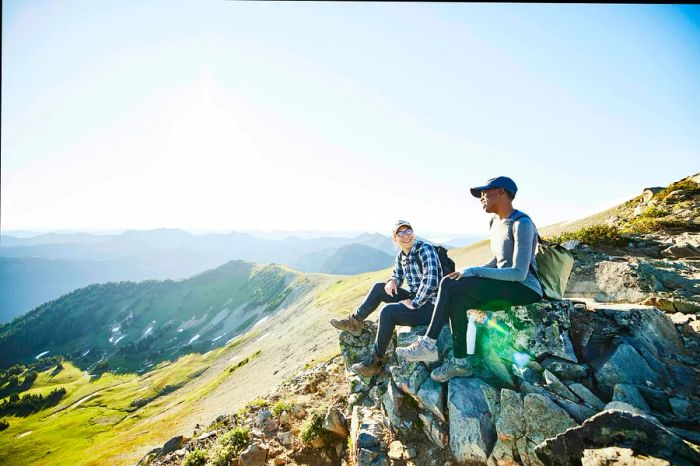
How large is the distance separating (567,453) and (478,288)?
2.99 metres

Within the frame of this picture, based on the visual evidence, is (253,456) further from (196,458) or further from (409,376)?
(409,376)

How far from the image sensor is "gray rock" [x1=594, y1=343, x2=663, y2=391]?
5625 millimetres

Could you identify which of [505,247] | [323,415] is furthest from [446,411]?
[323,415]

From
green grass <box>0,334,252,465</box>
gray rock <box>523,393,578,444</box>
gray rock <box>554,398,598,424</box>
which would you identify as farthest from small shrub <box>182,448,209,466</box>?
green grass <box>0,334,252,465</box>

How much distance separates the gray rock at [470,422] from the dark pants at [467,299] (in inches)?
27.7

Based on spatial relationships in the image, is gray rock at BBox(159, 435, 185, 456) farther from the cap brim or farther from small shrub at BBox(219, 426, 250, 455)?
the cap brim

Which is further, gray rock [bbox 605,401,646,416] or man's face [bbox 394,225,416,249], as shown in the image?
man's face [bbox 394,225,416,249]

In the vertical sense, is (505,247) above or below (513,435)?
above

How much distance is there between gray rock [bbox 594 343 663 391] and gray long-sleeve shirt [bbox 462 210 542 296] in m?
1.62

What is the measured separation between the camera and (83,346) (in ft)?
601

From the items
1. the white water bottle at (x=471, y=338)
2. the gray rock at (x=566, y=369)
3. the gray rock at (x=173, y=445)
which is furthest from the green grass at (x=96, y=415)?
the gray rock at (x=566, y=369)

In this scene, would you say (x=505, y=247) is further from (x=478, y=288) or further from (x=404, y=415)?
(x=404, y=415)

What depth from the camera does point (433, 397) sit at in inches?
271

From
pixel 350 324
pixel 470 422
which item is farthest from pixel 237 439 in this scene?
pixel 470 422
